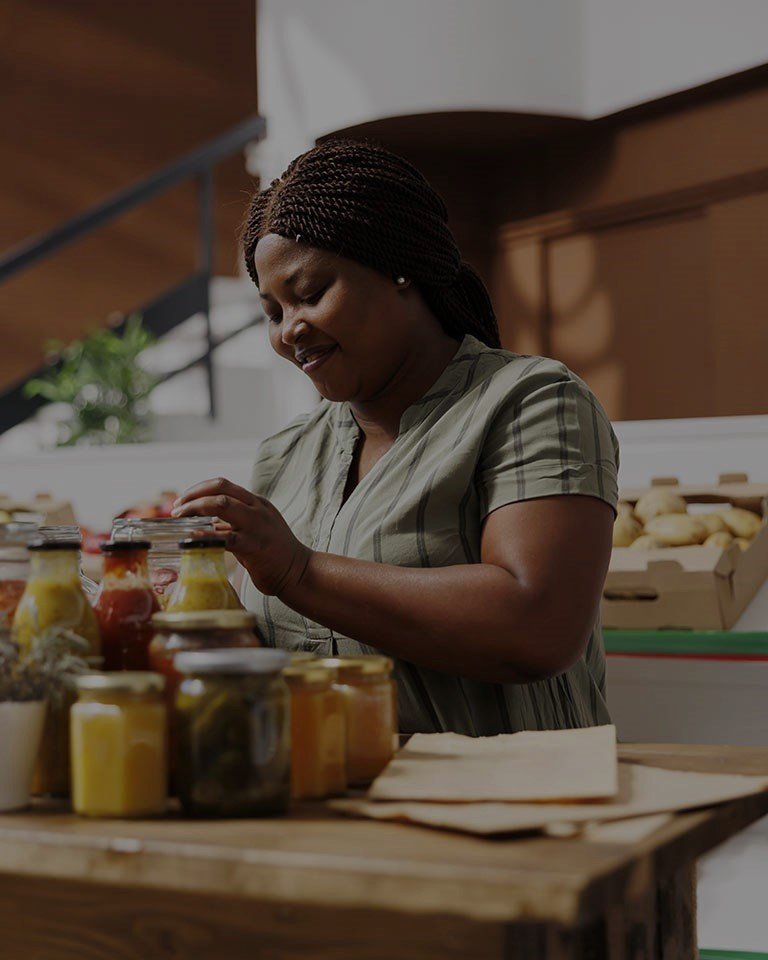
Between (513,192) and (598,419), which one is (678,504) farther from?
(513,192)

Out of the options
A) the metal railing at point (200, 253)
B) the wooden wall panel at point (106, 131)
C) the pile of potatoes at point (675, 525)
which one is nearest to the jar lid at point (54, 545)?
the pile of potatoes at point (675, 525)

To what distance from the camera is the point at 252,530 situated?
4.40 ft

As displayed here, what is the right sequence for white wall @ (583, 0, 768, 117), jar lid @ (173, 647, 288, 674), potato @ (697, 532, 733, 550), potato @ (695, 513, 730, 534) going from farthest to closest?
white wall @ (583, 0, 768, 117) < potato @ (695, 513, 730, 534) < potato @ (697, 532, 733, 550) < jar lid @ (173, 647, 288, 674)

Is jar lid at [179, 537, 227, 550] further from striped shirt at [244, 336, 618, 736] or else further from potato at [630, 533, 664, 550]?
potato at [630, 533, 664, 550]

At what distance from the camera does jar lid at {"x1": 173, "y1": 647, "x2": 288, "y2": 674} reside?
0.92 meters

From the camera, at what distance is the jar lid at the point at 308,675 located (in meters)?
1.02

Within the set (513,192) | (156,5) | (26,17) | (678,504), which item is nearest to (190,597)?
(678,504)

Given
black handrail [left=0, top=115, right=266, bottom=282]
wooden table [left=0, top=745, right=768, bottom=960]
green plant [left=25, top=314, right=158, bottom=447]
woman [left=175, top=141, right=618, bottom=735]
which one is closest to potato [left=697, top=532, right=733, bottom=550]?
woman [left=175, top=141, right=618, bottom=735]

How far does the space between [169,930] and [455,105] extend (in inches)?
160

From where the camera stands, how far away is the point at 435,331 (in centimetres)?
177

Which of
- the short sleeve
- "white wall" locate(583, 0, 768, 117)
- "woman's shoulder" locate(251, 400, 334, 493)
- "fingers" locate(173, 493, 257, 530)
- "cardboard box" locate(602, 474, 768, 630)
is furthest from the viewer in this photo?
"white wall" locate(583, 0, 768, 117)

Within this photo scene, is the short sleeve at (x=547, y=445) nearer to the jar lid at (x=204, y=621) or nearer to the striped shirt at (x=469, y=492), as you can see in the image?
the striped shirt at (x=469, y=492)

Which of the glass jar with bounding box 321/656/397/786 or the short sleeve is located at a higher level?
the short sleeve

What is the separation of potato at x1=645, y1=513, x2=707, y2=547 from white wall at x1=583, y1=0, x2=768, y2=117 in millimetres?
2206
